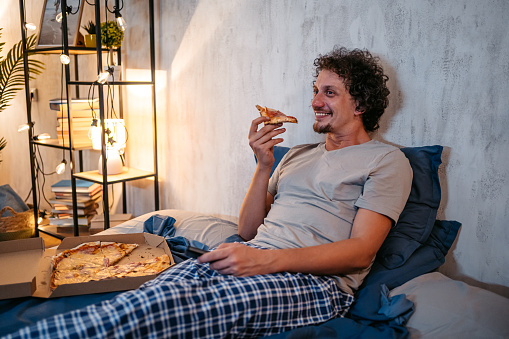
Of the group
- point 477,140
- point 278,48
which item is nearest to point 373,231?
point 477,140

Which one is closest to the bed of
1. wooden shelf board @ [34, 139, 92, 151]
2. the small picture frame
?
wooden shelf board @ [34, 139, 92, 151]

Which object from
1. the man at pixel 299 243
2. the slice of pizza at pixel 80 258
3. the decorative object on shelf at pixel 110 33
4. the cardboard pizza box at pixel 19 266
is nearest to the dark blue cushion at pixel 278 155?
the man at pixel 299 243

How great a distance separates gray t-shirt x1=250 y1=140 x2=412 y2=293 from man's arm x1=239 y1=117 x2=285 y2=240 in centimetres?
7

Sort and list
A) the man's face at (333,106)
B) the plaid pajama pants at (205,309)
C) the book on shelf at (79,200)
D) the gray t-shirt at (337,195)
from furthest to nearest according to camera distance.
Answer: the book on shelf at (79,200), the man's face at (333,106), the gray t-shirt at (337,195), the plaid pajama pants at (205,309)

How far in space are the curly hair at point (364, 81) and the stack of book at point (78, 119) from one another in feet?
5.49

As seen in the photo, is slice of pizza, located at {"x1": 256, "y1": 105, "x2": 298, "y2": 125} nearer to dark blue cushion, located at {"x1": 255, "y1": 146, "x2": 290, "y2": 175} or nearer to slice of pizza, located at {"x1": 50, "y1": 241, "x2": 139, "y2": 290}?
A: dark blue cushion, located at {"x1": 255, "y1": 146, "x2": 290, "y2": 175}

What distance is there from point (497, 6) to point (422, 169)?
604 mm

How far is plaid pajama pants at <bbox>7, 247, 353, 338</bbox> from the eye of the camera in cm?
98

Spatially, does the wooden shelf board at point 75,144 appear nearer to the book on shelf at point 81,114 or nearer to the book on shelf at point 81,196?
the book on shelf at point 81,114

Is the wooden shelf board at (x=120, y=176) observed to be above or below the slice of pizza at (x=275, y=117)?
below

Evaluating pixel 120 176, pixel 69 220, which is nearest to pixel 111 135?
pixel 120 176

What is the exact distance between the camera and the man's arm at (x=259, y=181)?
166 cm

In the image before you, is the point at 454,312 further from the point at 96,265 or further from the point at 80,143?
the point at 80,143

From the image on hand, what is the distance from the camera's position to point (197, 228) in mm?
2031
